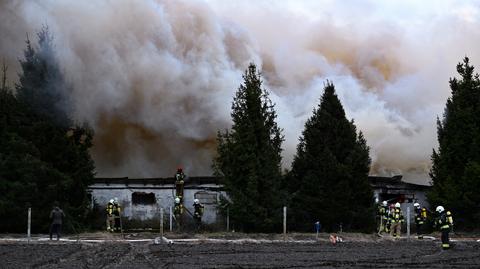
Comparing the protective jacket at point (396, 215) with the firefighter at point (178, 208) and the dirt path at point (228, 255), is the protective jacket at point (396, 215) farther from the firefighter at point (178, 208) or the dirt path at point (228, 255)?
the firefighter at point (178, 208)

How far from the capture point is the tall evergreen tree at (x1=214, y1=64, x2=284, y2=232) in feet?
114

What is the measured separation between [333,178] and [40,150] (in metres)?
16.7

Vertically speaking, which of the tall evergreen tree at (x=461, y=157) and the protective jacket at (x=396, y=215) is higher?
the tall evergreen tree at (x=461, y=157)

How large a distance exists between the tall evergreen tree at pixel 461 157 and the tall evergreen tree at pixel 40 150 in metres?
21.8

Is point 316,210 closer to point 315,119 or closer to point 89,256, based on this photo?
point 315,119

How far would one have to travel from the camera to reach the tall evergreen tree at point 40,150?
3203 cm

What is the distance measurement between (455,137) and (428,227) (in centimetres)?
A: 608

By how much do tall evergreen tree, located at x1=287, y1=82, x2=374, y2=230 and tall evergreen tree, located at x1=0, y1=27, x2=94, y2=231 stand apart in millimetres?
12734

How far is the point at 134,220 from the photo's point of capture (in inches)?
1448

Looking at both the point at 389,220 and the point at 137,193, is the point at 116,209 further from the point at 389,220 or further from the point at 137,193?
the point at 389,220

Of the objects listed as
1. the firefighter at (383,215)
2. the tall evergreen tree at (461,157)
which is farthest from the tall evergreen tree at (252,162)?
the tall evergreen tree at (461,157)

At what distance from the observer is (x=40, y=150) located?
111 ft

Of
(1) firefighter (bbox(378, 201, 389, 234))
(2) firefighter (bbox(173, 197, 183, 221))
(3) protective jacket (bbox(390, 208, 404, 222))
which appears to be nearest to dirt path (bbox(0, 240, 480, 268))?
(3) protective jacket (bbox(390, 208, 404, 222))

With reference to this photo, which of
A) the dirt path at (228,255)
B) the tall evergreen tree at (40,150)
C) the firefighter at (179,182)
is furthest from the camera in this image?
the firefighter at (179,182)
